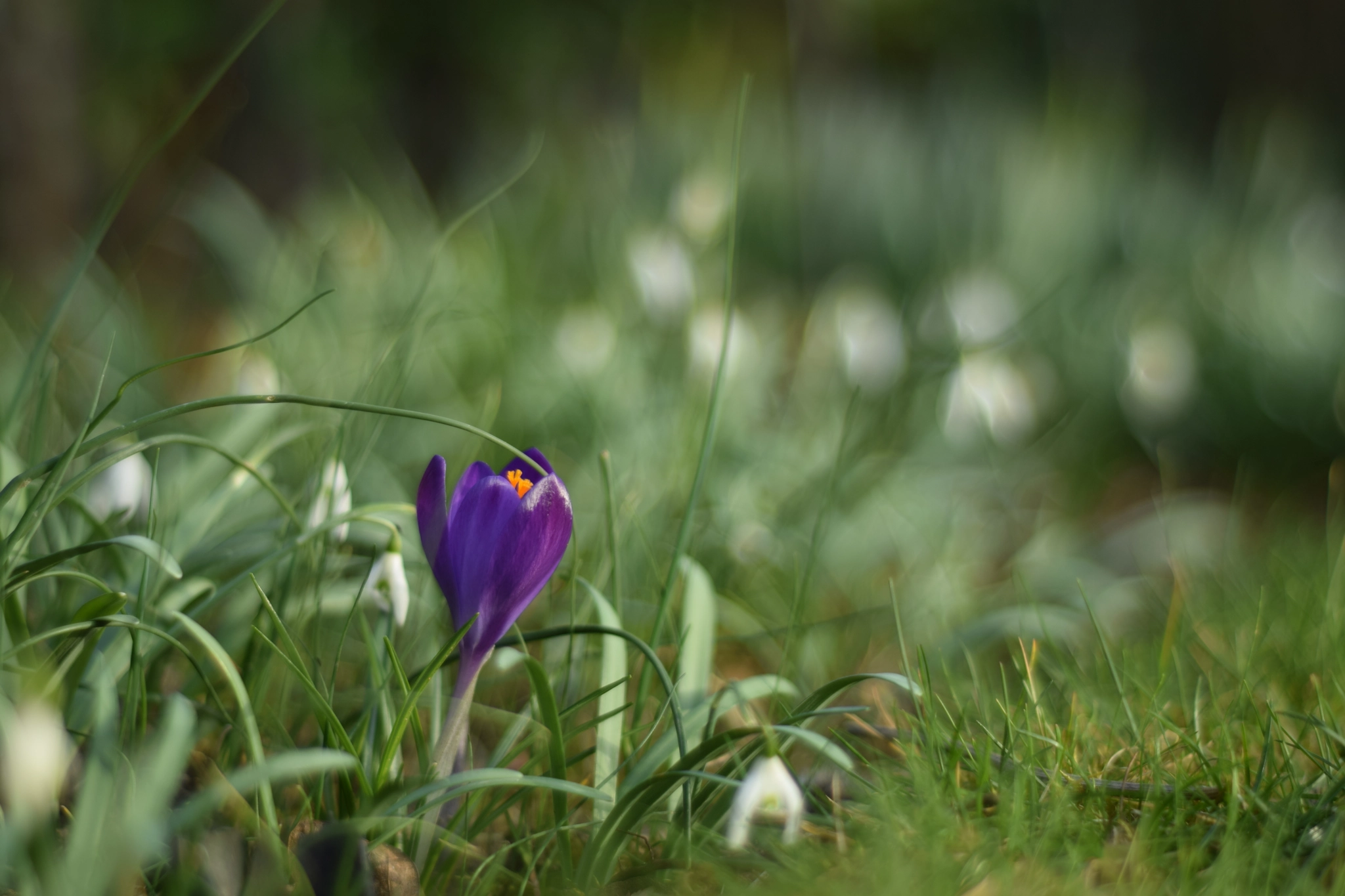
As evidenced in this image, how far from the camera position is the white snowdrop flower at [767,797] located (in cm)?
82

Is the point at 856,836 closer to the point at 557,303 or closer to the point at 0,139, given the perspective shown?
the point at 557,303

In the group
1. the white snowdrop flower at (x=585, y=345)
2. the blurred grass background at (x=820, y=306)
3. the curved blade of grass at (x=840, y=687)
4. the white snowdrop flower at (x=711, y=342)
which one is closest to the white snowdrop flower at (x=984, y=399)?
the blurred grass background at (x=820, y=306)

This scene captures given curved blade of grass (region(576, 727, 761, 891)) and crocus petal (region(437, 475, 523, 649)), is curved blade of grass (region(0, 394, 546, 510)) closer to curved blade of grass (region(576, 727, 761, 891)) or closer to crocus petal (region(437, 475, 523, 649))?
crocus petal (region(437, 475, 523, 649))

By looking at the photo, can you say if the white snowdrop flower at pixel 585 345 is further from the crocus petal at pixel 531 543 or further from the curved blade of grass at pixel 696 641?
the crocus petal at pixel 531 543

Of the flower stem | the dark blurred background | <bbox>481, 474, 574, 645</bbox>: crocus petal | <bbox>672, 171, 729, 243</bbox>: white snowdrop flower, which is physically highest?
the dark blurred background

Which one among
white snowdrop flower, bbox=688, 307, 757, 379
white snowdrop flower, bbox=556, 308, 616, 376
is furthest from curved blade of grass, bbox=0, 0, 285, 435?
white snowdrop flower, bbox=556, 308, 616, 376

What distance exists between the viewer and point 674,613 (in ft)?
5.50

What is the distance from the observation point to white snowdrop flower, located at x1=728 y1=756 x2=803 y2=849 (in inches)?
32.4

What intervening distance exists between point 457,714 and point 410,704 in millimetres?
69

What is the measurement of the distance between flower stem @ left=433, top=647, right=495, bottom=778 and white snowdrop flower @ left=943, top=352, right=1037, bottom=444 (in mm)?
1409

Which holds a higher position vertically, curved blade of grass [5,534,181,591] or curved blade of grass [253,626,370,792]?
curved blade of grass [5,534,181,591]

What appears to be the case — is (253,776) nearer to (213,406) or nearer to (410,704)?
(410,704)

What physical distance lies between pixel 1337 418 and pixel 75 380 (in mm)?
3286

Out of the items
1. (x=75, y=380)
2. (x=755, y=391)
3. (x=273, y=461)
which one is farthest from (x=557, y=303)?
(x=75, y=380)
